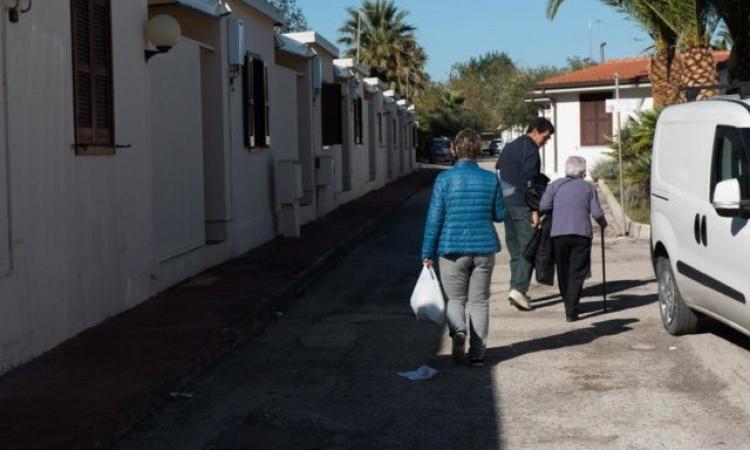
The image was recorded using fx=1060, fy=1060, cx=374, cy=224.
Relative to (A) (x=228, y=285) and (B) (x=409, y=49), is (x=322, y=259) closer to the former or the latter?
(A) (x=228, y=285)

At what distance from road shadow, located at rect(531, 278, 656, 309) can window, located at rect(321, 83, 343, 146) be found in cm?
1090

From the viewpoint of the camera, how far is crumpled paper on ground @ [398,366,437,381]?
7.46 metres

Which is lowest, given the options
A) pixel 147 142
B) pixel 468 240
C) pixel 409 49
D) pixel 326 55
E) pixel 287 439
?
pixel 287 439

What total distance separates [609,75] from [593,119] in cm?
160

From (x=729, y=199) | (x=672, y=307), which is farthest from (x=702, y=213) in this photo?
(x=672, y=307)

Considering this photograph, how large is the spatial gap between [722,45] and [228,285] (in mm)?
30776

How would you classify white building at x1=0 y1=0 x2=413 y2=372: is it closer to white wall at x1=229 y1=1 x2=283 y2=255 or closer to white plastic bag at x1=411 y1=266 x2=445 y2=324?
white wall at x1=229 y1=1 x2=283 y2=255

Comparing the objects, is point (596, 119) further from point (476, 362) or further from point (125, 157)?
point (476, 362)

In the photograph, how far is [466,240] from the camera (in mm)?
7629

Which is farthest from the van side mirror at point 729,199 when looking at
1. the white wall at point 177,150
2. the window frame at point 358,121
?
the window frame at point 358,121

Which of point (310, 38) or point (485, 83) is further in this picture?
point (485, 83)

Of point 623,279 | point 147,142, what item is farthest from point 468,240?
point 623,279

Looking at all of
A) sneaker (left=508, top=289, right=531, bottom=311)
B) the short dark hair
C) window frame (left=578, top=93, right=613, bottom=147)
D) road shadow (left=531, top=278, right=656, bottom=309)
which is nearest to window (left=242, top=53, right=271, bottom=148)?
road shadow (left=531, top=278, right=656, bottom=309)

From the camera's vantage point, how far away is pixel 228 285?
11.4 meters
